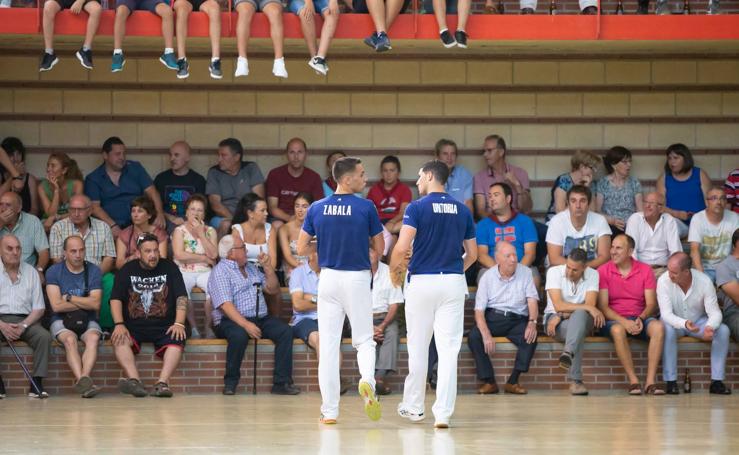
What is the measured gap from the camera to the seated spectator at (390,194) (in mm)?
13586

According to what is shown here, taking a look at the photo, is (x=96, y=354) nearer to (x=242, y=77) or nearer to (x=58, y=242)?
(x=58, y=242)

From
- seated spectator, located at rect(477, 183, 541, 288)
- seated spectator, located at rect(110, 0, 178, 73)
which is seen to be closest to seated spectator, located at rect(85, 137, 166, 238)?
seated spectator, located at rect(110, 0, 178, 73)

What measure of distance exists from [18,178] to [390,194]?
3947 mm

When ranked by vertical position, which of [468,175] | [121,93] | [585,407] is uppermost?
[121,93]

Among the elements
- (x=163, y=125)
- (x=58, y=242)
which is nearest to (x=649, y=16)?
(x=163, y=125)

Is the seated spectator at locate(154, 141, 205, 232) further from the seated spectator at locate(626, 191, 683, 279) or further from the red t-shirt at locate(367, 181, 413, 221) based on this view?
the seated spectator at locate(626, 191, 683, 279)

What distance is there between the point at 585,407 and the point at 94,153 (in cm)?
658

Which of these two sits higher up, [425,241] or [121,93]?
Answer: [121,93]

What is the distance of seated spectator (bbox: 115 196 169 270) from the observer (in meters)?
12.4

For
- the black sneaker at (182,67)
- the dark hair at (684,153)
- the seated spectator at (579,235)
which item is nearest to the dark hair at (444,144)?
the seated spectator at (579,235)

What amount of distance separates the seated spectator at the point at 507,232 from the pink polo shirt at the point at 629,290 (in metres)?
0.92

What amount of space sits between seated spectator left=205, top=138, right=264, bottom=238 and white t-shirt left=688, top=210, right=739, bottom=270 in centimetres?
465

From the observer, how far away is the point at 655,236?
42.8 ft

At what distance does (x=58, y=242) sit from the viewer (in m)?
12.4
